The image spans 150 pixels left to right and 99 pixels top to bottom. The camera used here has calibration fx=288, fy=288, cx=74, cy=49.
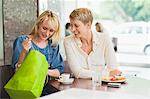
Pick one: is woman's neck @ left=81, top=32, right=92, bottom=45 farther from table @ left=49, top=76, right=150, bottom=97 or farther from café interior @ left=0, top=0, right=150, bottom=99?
table @ left=49, top=76, right=150, bottom=97

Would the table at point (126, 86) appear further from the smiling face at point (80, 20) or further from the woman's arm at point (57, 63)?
the smiling face at point (80, 20)

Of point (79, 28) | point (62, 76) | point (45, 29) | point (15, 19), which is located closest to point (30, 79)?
point (62, 76)

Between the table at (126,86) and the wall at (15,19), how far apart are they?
0.70 meters

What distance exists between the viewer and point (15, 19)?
2.67 meters

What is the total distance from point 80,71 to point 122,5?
317 cm

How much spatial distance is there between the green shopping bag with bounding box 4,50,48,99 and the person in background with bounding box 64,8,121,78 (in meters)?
0.49

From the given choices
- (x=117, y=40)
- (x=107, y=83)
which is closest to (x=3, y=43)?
(x=107, y=83)

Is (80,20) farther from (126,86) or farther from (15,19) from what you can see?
(126,86)

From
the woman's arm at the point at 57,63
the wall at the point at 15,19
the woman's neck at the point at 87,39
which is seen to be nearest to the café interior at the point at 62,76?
the wall at the point at 15,19

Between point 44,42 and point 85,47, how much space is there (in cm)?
38

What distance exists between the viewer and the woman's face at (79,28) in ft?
8.02

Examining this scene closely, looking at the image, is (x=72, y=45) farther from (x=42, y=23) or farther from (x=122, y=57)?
(x=122, y=57)

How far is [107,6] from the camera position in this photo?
543 centimetres

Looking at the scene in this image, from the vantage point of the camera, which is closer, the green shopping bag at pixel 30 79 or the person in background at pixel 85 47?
the green shopping bag at pixel 30 79
